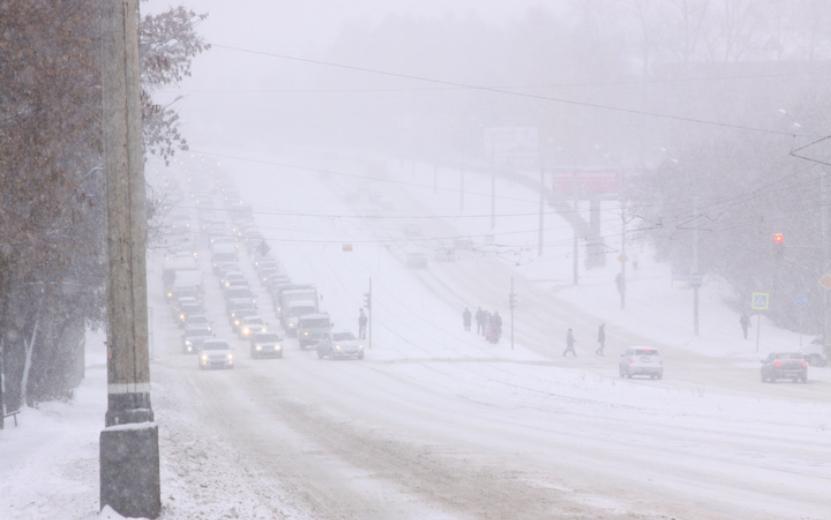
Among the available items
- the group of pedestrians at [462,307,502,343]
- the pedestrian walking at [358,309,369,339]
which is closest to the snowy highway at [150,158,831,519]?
the group of pedestrians at [462,307,502,343]

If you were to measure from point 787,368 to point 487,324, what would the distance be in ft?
79.5

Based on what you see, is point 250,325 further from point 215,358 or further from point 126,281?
point 126,281

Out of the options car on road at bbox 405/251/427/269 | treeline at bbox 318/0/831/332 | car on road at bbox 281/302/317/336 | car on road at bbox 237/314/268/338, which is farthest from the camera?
car on road at bbox 405/251/427/269

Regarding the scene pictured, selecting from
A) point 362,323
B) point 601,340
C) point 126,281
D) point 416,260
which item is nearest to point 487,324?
point 362,323

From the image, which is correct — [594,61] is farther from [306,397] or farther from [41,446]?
[41,446]

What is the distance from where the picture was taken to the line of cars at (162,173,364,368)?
Answer: 60.8 meters

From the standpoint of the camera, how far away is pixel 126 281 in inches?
451

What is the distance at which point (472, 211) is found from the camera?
391ft

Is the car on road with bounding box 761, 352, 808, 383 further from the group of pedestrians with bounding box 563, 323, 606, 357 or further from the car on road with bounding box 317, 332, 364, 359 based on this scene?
the car on road with bounding box 317, 332, 364, 359

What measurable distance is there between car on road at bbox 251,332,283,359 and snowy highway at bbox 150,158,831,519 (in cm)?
138

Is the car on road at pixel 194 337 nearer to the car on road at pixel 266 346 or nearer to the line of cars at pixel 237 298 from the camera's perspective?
the line of cars at pixel 237 298

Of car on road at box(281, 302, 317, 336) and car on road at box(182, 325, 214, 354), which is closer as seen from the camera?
car on road at box(182, 325, 214, 354)

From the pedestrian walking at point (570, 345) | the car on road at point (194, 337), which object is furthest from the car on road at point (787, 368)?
the car on road at point (194, 337)

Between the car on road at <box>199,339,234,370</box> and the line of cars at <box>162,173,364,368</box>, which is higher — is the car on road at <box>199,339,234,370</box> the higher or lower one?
the lower one
